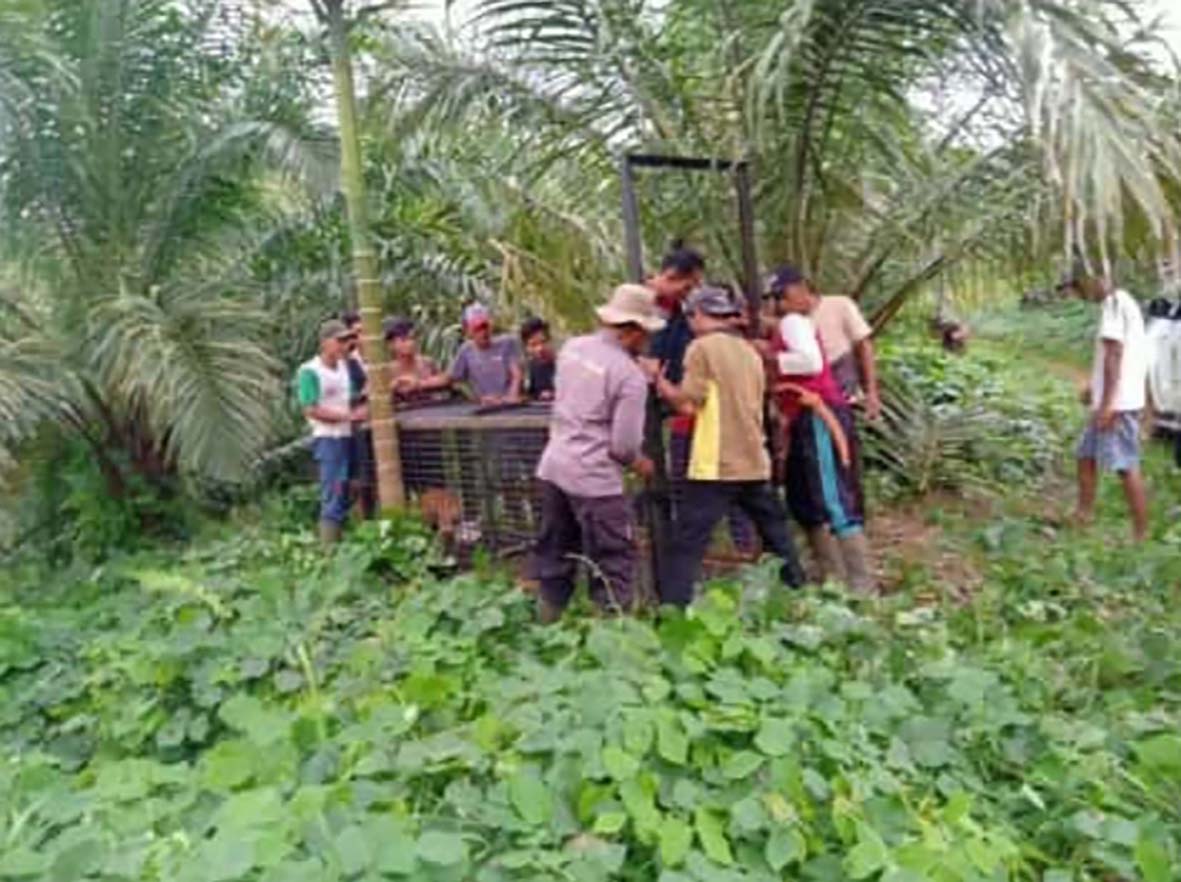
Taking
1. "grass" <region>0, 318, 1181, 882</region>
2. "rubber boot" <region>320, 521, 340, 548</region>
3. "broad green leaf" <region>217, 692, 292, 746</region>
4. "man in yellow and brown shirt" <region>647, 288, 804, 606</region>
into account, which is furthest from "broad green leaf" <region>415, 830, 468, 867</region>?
"rubber boot" <region>320, 521, 340, 548</region>

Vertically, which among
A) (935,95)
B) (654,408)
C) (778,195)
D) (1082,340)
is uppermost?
(935,95)

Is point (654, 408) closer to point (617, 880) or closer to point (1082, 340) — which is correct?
point (617, 880)

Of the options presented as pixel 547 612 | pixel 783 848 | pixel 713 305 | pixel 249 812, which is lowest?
pixel 547 612

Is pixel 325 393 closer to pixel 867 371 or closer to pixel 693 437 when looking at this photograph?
pixel 693 437

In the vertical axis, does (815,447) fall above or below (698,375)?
below

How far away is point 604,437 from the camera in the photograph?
16.3 feet

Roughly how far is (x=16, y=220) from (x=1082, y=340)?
611 inches

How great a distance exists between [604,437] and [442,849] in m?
2.53

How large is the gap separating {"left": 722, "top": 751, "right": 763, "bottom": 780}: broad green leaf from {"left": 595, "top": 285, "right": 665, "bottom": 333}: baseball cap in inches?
84.3

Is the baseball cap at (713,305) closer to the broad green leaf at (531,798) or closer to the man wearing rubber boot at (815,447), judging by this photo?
the man wearing rubber boot at (815,447)

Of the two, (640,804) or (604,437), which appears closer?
(640,804)

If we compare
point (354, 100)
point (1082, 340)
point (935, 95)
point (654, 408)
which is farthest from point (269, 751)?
point (1082, 340)

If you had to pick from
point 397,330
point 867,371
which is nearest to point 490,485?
point 867,371

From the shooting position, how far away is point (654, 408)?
5.38 metres
